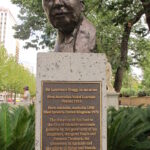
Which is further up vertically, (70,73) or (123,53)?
(123,53)

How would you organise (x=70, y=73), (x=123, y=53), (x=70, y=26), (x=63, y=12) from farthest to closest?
1. (x=123, y=53)
2. (x=70, y=26)
3. (x=63, y=12)
4. (x=70, y=73)

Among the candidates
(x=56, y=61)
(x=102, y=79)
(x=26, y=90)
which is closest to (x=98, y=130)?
(x=102, y=79)

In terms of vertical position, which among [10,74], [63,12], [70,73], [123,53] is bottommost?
[70,73]

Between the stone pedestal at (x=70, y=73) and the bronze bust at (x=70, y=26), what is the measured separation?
507 millimetres

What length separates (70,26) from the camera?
4820 millimetres

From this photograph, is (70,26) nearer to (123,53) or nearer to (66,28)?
(66,28)

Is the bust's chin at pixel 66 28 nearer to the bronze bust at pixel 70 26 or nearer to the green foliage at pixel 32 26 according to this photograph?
the bronze bust at pixel 70 26

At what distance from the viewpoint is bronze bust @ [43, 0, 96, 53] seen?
181 inches

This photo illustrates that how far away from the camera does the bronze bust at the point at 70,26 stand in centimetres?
459

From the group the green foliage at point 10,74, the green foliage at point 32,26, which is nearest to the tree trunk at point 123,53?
the green foliage at point 32,26

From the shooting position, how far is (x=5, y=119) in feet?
15.3

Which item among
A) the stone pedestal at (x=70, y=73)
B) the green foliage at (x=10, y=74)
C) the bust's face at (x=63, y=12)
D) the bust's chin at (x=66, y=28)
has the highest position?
the green foliage at (x=10, y=74)

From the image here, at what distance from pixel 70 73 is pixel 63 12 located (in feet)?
3.46

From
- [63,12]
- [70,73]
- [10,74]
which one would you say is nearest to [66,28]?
[63,12]
